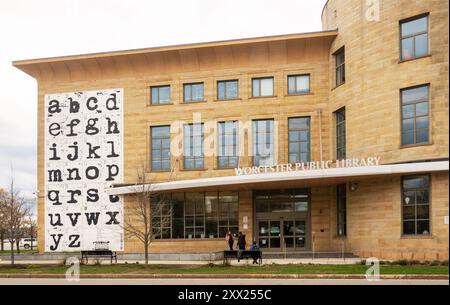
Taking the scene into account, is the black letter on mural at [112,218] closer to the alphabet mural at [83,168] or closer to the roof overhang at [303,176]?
the alphabet mural at [83,168]

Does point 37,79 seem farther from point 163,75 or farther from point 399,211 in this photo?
point 399,211

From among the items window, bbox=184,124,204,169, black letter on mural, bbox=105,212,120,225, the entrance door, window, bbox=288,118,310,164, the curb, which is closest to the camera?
the curb

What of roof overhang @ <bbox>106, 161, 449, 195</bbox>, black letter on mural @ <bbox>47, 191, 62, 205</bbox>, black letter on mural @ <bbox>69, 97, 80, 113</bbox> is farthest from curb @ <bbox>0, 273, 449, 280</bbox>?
black letter on mural @ <bbox>69, 97, 80, 113</bbox>

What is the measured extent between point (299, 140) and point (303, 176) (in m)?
6.80

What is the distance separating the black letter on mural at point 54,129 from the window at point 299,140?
55.3ft

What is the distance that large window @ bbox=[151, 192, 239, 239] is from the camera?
4106 cm

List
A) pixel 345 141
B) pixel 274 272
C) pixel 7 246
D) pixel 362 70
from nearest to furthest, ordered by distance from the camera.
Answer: pixel 274 272 < pixel 362 70 < pixel 345 141 < pixel 7 246

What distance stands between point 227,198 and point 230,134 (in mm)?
4286

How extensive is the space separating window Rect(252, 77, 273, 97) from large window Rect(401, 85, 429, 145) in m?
11.1

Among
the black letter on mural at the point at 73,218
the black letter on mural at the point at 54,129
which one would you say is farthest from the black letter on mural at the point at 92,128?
the black letter on mural at the point at 73,218

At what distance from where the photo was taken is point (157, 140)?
42.7 meters

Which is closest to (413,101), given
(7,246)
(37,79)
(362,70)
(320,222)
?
(362,70)

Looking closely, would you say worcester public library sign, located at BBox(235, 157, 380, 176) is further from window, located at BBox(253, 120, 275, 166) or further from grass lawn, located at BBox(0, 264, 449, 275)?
grass lawn, located at BBox(0, 264, 449, 275)

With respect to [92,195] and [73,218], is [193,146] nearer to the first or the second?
[92,195]
